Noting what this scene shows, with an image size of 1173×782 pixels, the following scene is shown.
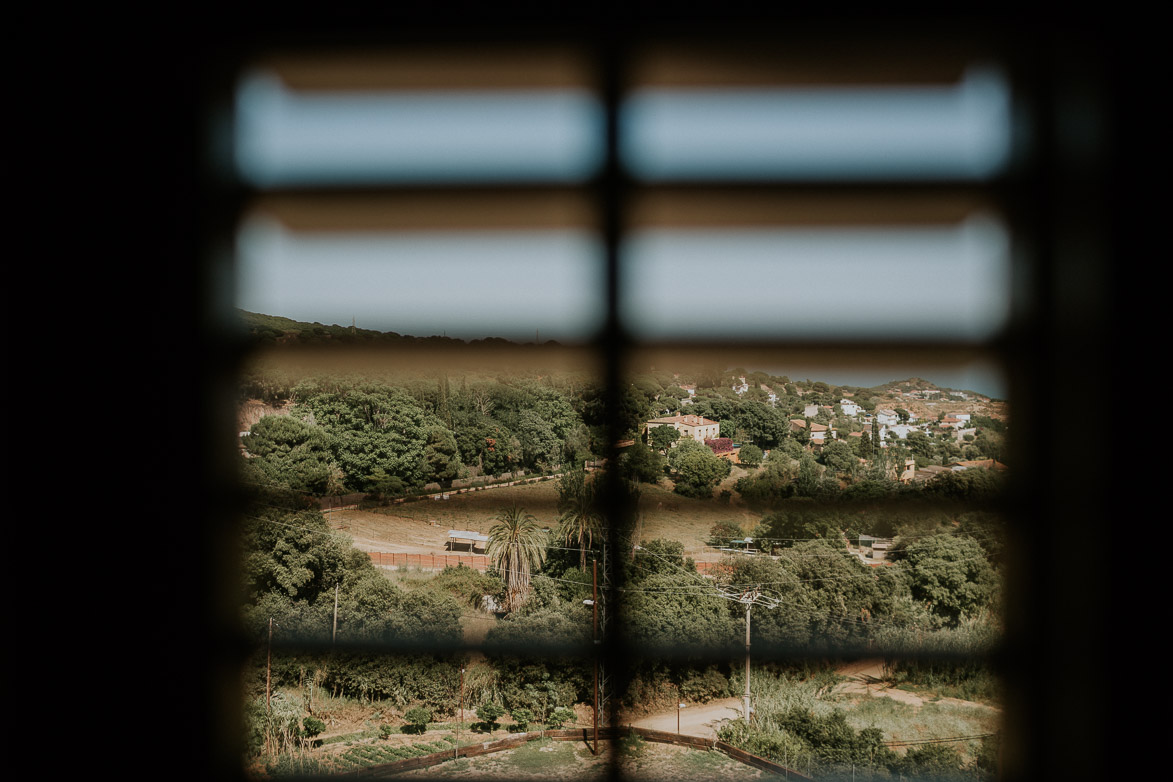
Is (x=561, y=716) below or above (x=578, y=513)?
below

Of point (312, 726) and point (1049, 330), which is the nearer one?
point (1049, 330)

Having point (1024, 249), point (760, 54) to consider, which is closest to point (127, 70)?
point (760, 54)

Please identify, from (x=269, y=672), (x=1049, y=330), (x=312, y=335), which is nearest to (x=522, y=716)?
(x=269, y=672)

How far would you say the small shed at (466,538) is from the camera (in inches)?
51.3

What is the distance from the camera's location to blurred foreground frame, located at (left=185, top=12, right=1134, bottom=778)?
46.4 inches

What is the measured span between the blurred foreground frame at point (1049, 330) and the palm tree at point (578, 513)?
0.23m

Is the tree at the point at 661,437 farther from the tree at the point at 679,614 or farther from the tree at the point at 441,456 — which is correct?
the tree at the point at 441,456

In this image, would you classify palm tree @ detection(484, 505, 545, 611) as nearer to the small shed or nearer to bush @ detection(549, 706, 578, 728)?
the small shed

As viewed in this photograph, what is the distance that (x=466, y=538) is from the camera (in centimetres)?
131

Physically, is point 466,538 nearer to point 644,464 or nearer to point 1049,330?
point 644,464

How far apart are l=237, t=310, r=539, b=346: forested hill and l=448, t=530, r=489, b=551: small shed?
0.39 metres

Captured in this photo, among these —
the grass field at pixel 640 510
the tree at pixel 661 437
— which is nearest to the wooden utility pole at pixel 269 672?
the grass field at pixel 640 510

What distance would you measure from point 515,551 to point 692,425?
45 cm

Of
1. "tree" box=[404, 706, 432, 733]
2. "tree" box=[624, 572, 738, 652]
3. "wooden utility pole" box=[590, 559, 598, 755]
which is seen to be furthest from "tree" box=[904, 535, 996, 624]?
"tree" box=[404, 706, 432, 733]
